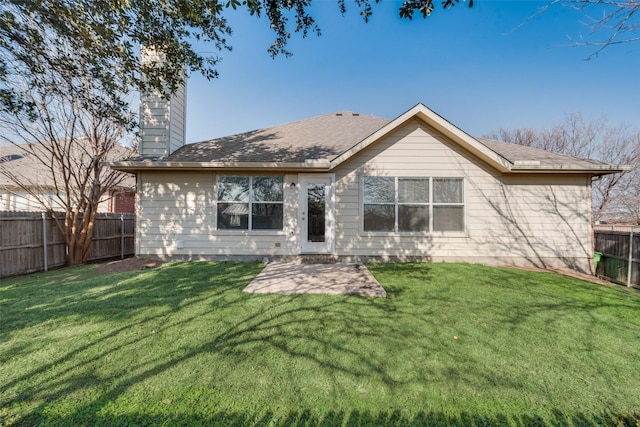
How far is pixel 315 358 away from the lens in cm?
274

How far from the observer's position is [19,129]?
7879 mm

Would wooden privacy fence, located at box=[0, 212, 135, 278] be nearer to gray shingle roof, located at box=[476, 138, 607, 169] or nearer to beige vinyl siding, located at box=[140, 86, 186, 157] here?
beige vinyl siding, located at box=[140, 86, 186, 157]

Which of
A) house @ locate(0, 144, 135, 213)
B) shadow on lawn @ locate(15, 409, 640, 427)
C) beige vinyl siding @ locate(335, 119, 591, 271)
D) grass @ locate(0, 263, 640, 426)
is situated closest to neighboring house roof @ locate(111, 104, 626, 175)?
beige vinyl siding @ locate(335, 119, 591, 271)

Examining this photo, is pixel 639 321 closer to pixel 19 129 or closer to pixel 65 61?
pixel 65 61

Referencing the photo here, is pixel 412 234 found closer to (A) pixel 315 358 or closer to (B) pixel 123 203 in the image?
(A) pixel 315 358

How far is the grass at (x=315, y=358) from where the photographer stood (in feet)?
6.79

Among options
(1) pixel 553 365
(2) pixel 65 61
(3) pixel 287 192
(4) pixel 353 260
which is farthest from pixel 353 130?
(1) pixel 553 365

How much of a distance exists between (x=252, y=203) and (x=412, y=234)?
466 centimetres

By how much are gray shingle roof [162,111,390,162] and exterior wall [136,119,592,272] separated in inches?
27.4

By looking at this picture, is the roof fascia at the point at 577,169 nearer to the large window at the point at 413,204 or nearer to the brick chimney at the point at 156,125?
the large window at the point at 413,204

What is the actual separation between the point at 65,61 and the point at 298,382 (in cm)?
660

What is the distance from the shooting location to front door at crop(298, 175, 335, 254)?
7.74 metres

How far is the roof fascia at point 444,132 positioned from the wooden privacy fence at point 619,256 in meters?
3.31

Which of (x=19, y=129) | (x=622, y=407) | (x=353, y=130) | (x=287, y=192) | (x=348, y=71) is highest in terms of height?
(x=348, y=71)
